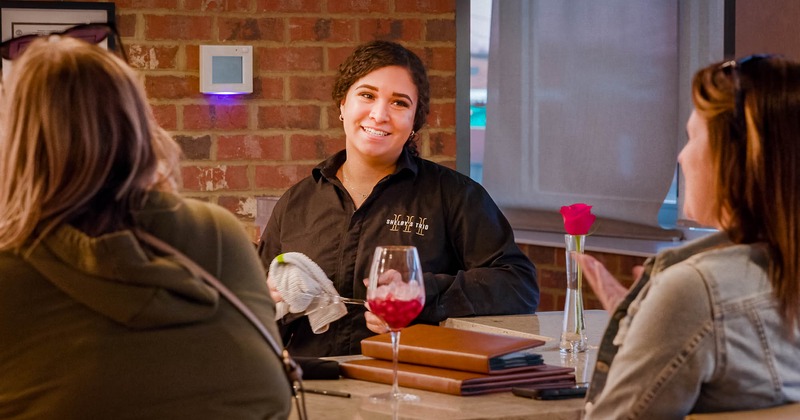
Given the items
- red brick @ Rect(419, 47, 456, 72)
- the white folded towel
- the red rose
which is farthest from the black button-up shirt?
red brick @ Rect(419, 47, 456, 72)

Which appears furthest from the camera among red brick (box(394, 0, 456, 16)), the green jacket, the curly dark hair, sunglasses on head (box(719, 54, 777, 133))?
red brick (box(394, 0, 456, 16))

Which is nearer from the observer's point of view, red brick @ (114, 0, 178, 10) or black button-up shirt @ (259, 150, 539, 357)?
black button-up shirt @ (259, 150, 539, 357)

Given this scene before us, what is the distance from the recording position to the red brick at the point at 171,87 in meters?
3.52

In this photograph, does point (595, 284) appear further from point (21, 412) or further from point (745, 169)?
point (21, 412)

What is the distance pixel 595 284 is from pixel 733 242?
279 mm

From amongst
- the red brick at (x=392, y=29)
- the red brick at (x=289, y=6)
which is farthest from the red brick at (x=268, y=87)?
the red brick at (x=392, y=29)

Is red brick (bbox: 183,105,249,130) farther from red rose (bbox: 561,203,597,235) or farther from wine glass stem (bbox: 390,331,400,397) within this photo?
wine glass stem (bbox: 390,331,400,397)

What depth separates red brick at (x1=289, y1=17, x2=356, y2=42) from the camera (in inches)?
142

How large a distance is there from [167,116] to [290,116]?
0.43 metres

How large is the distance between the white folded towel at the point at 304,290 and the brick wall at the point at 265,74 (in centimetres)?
124

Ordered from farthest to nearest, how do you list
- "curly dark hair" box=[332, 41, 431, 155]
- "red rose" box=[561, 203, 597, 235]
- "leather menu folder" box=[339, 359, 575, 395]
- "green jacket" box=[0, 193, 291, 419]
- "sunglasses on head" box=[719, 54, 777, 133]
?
1. "curly dark hair" box=[332, 41, 431, 155]
2. "red rose" box=[561, 203, 597, 235]
3. "leather menu folder" box=[339, 359, 575, 395]
4. "sunglasses on head" box=[719, 54, 777, 133]
5. "green jacket" box=[0, 193, 291, 419]

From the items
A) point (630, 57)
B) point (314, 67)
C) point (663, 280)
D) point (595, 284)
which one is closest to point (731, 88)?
point (663, 280)

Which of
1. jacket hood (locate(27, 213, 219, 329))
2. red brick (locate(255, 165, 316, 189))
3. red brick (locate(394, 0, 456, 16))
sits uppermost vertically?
red brick (locate(394, 0, 456, 16))

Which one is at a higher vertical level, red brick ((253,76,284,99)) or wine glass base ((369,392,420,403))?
red brick ((253,76,284,99))
